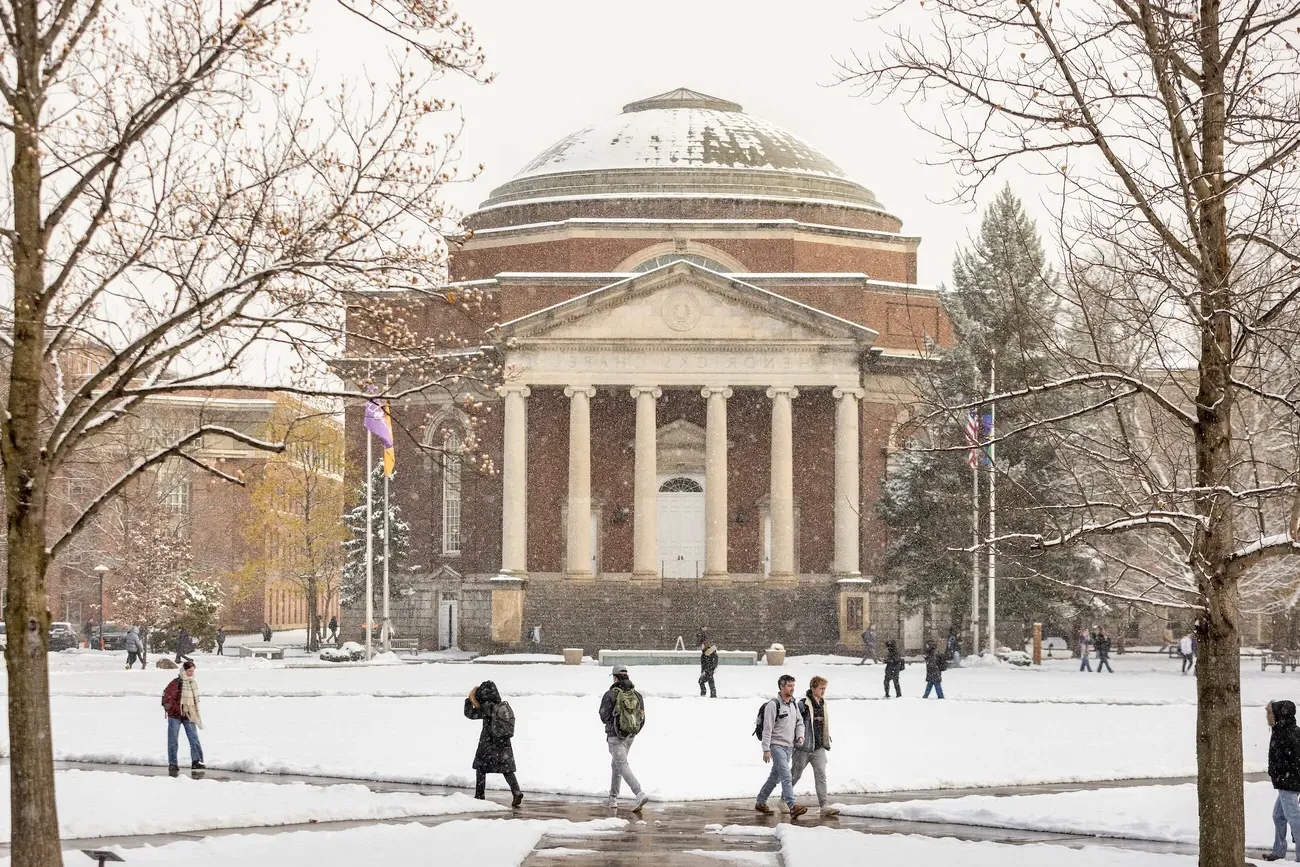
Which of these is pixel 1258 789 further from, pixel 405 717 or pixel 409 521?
pixel 409 521

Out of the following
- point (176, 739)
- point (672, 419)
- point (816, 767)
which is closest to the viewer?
point (816, 767)

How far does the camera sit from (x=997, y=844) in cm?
1775

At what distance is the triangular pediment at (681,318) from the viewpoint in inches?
2331

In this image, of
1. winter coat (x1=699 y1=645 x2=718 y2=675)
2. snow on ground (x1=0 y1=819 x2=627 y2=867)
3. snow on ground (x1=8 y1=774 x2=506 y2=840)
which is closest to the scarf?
snow on ground (x1=8 y1=774 x2=506 y2=840)

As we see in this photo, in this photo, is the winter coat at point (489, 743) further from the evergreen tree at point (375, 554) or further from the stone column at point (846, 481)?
the evergreen tree at point (375, 554)

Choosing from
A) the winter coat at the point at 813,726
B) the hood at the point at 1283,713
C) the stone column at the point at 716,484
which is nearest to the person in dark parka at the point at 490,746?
the winter coat at the point at 813,726

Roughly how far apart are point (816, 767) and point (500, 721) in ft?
12.3

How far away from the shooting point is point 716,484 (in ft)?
193

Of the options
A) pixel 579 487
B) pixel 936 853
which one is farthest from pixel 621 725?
pixel 579 487

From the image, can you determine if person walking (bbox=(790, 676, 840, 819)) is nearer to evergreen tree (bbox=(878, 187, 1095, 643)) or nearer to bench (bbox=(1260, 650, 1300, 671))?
bench (bbox=(1260, 650, 1300, 671))

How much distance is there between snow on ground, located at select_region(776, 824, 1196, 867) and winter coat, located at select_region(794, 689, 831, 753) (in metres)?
2.34

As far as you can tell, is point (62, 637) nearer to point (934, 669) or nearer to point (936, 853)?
point (934, 669)

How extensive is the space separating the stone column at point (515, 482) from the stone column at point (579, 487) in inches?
65.0

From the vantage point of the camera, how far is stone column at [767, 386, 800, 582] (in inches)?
2302
